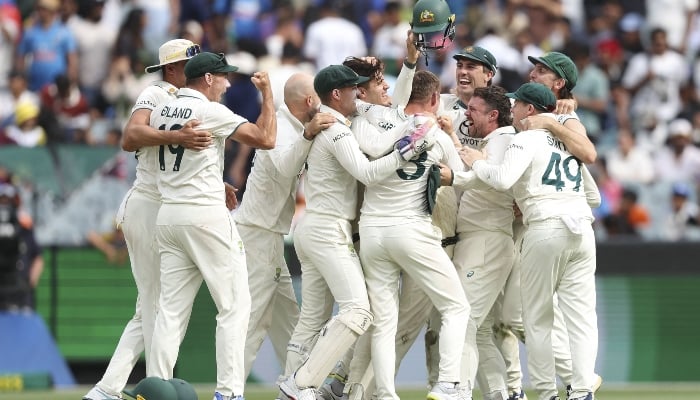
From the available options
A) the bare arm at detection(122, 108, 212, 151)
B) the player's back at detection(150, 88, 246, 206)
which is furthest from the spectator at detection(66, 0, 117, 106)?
the player's back at detection(150, 88, 246, 206)

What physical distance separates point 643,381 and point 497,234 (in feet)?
18.2

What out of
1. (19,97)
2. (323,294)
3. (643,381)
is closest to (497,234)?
(323,294)

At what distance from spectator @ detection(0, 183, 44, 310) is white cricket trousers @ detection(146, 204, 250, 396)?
584 cm

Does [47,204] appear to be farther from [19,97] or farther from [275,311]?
[275,311]

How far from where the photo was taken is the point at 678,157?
1862 cm

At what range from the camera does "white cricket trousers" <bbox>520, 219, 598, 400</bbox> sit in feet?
36.3

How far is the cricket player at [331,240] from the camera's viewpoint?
11.0 metres

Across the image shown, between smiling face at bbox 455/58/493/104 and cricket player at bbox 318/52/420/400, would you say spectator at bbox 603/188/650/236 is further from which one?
cricket player at bbox 318/52/420/400

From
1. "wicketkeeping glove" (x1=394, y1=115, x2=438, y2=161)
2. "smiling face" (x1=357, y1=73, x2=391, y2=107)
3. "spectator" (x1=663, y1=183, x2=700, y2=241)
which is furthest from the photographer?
"spectator" (x1=663, y1=183, x2=700, y2=241)

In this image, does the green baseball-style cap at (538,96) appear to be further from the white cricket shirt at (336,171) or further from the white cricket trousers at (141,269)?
the white cricket trousers at (141,269)

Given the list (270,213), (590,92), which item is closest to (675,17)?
(590,92)

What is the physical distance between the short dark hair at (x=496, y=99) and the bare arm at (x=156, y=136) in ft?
7.64

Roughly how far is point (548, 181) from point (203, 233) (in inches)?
107

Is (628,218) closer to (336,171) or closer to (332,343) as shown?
(336,171)
